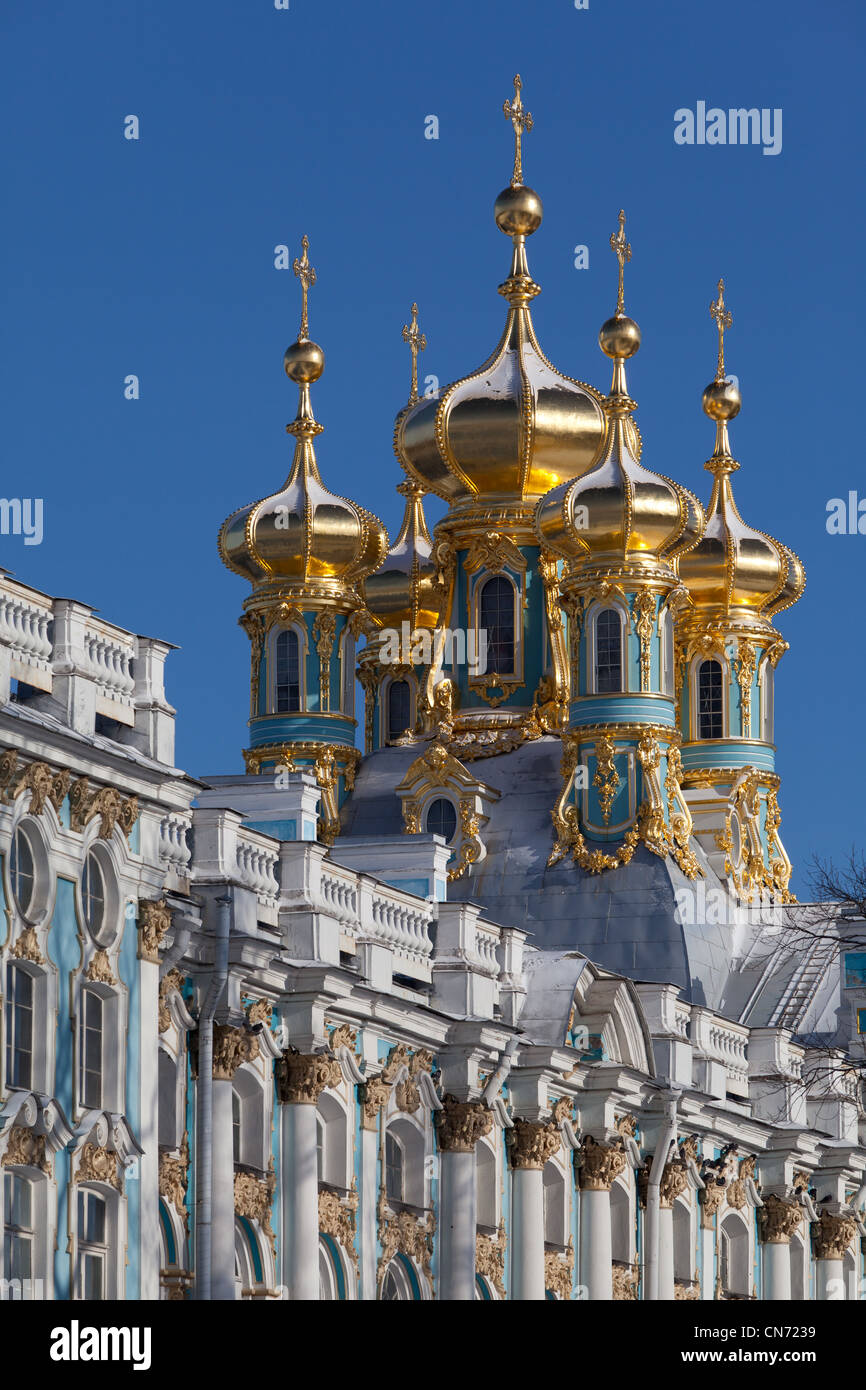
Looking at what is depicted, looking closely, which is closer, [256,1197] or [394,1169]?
[256,1197]

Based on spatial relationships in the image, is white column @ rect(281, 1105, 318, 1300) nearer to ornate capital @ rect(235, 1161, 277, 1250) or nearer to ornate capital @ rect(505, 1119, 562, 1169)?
ornate capital @ rect(235, 1161, 277, 1250)

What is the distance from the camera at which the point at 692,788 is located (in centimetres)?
5612

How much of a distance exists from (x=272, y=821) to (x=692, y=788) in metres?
19.3

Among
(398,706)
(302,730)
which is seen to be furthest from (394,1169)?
(398,706)

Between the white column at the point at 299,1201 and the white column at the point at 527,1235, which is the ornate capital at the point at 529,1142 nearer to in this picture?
the white column at the point at 527,1235

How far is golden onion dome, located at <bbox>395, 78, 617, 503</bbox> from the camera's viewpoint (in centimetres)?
5353

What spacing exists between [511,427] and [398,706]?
6.95 m

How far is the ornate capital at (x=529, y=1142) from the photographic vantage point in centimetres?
4000

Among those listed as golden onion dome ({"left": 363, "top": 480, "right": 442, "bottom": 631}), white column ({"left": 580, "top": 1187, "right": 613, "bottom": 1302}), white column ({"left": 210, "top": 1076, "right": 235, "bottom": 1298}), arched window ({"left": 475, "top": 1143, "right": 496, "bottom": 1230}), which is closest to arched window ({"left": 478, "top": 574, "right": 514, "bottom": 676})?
golden onion dome ({"left": 363, "top": 480, "right": 442, "bottom": 631})

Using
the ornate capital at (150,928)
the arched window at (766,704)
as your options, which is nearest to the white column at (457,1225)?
the ornate capital at (150,928)

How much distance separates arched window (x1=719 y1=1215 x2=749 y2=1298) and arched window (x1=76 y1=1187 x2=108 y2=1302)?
715 inches

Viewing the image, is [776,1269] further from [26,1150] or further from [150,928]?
[26,1150]

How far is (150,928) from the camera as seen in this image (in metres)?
30.7

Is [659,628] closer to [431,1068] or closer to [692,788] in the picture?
[692,788]
